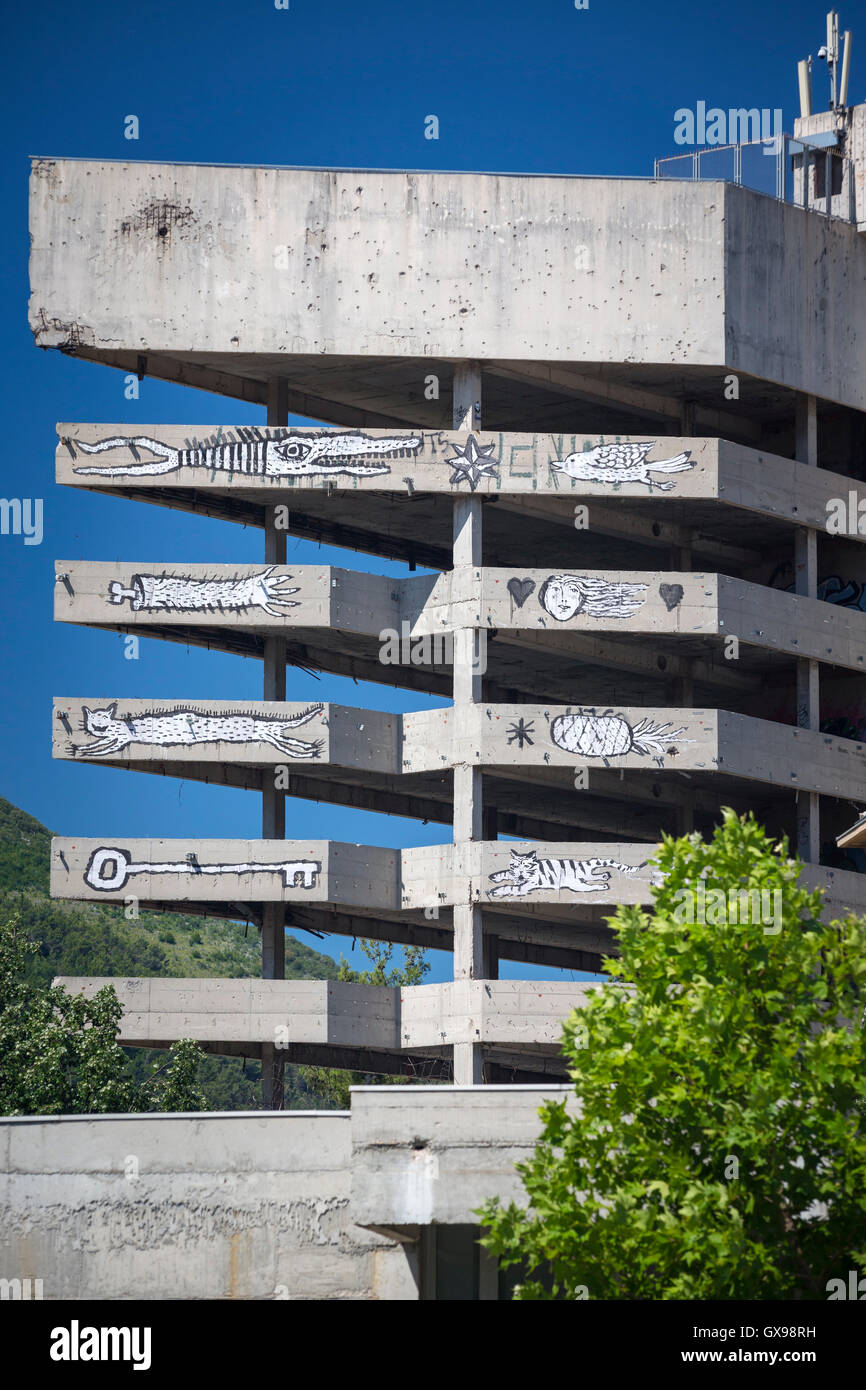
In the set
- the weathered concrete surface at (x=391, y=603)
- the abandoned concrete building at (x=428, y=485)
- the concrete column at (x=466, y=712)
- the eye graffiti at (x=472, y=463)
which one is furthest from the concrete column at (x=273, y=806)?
the eye graffiti at (x=472, y=463)

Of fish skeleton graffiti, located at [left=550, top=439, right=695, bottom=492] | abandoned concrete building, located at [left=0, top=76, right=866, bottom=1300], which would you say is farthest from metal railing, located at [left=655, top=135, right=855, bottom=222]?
fish skeleton graffiti, located at [left=550, top=439, right=695, bottom=492]

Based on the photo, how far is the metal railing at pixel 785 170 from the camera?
6094 cm

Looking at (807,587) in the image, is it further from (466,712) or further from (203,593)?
(203,593)

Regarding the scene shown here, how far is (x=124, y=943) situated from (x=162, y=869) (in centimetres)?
5337

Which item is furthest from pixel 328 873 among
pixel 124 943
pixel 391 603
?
pixel 124 943

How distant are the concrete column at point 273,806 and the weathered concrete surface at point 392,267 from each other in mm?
2940

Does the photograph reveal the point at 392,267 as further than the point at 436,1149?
Yes

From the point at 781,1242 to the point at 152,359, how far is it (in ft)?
135

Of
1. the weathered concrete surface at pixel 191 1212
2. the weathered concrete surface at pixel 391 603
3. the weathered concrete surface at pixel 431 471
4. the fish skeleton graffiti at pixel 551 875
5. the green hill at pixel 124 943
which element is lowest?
the weathered concrete surface at pixel 191 1212

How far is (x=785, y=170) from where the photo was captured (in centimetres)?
6275

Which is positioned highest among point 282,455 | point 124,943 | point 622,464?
point 282,455

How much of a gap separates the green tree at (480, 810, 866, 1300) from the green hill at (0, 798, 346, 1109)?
7284cm

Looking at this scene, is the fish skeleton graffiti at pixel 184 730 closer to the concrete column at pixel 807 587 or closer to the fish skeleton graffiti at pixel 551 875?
the fish skeleton graffiti at pixel 551 875

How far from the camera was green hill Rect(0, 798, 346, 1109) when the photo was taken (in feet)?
343
